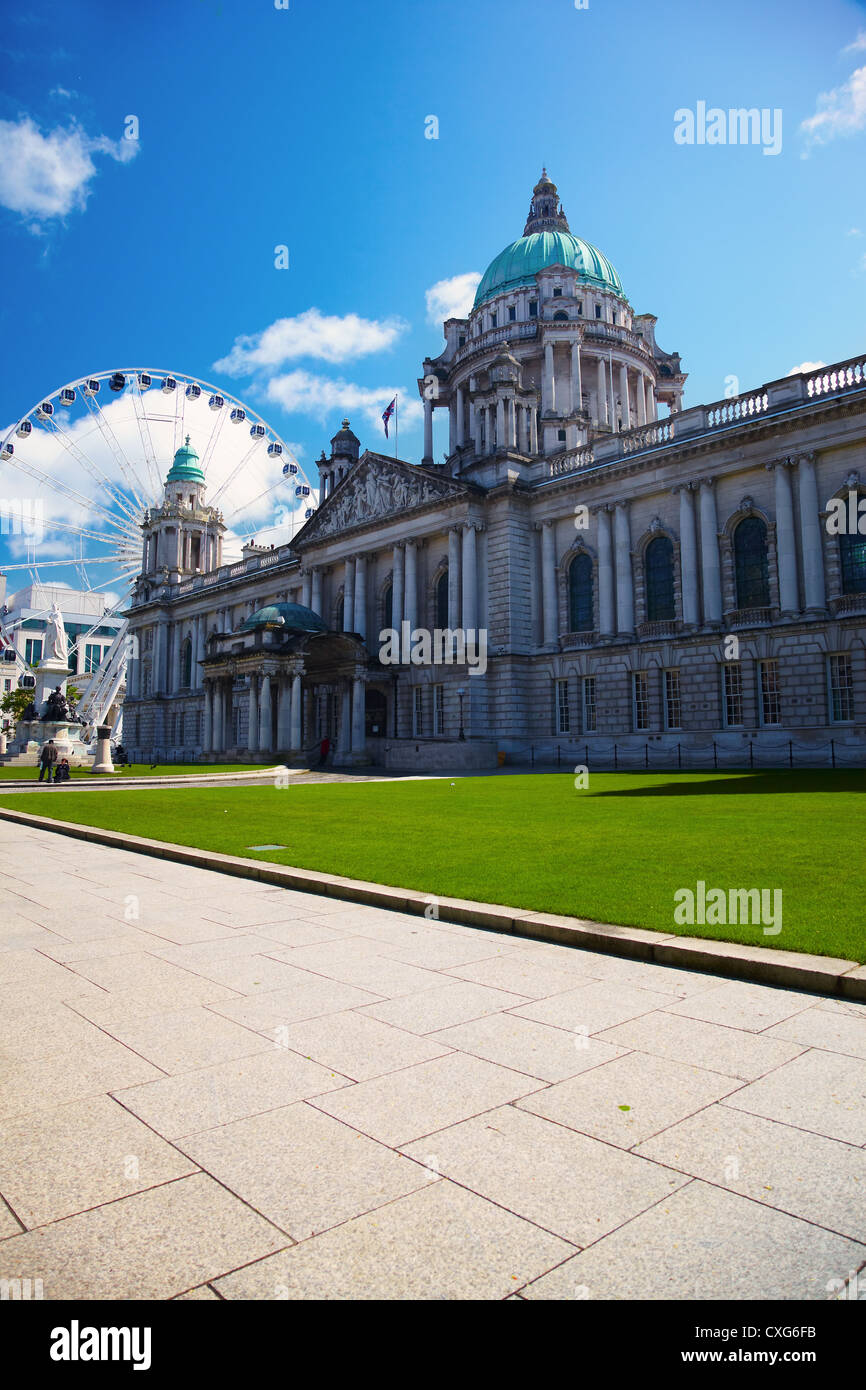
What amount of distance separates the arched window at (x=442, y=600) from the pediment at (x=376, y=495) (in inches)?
189

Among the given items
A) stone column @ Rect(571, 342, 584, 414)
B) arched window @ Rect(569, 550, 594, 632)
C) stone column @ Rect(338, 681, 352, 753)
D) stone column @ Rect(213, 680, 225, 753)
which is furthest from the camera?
stone column @ Rect(571, 342, 584, 414)

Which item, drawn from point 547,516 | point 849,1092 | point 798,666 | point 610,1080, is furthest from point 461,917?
point 547,516

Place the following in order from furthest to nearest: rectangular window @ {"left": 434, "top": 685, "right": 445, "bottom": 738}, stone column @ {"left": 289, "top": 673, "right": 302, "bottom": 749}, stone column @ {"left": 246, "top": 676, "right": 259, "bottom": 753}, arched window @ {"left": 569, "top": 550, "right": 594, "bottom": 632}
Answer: stone column @ {"left": 246, "top": 676, "right": 259, "bottom": 753} < stone column @ {"left": 289, "top": 673, "right": 302, "bottom": 749} < rectangular window @ {"left": 434, "top": 685, "right": 445, "bottom": 738} < arched window @ {"left": 569, "top": 550, "right": 594, "bottom": 632}

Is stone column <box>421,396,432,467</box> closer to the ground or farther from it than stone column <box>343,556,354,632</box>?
farther from it

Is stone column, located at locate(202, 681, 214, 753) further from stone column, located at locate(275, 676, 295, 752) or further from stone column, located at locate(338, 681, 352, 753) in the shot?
stone column, located at locate(338, 681, 352, 753)

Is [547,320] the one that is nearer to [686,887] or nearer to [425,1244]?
[686,887]

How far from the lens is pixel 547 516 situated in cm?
4838

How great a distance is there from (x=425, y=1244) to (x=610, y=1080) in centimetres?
187

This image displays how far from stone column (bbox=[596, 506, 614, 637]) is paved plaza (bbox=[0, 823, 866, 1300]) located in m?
38.7

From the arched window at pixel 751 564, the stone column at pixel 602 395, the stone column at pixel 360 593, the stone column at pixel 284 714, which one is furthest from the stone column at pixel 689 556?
the stone column at pixel 602 395

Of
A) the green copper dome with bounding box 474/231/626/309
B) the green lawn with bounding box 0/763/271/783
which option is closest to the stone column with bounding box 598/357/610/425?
the green copper dome with bounding box 474/231/626/309

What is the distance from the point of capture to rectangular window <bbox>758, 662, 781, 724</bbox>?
3769 centimetres

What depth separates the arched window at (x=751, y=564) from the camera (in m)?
39.2

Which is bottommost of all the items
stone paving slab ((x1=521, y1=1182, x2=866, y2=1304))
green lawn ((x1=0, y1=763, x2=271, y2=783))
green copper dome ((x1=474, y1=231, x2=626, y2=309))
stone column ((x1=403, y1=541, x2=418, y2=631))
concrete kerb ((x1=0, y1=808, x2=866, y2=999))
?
stone paving slab ((x1=521, y1=1182, x2=866, y2=1304))
